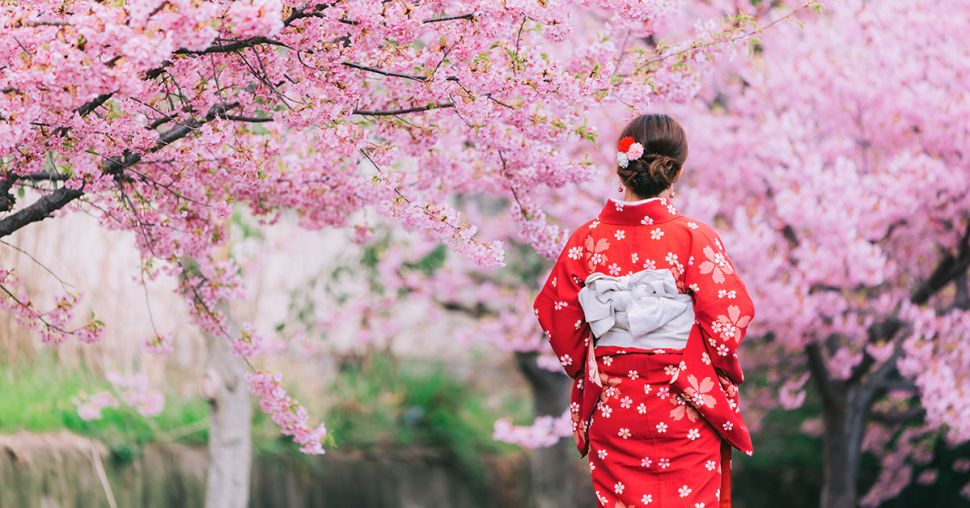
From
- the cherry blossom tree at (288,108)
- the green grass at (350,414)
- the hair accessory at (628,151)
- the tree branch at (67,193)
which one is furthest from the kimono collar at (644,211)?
the green grass at (350,414)

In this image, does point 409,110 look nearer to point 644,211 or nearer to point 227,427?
point 644,211

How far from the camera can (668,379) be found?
3.02 m

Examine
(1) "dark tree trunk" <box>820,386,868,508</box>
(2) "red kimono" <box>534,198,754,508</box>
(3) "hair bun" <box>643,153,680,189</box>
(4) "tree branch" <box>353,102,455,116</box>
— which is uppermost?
(1) "dark tree trunk" <box>820,386,868,508</box>

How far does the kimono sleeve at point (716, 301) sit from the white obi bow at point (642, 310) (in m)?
0.05

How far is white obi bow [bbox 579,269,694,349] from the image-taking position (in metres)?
2.99

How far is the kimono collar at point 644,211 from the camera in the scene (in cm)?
307

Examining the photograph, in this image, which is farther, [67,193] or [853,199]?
[853,199]

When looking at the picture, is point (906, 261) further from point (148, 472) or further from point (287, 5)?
point (287, 5)

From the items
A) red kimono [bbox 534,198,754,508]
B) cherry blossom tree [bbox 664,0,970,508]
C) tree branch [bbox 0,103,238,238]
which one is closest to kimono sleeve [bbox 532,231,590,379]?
red kimono [bbox 534,198,754,508]

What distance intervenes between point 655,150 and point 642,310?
42 cm

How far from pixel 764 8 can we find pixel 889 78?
41.3 inches

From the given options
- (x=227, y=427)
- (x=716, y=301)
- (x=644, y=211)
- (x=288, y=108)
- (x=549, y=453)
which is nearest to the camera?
(x=288, y=108)

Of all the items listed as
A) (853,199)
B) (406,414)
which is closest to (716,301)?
(853,199)

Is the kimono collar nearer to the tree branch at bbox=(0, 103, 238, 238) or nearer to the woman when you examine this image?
the woman
